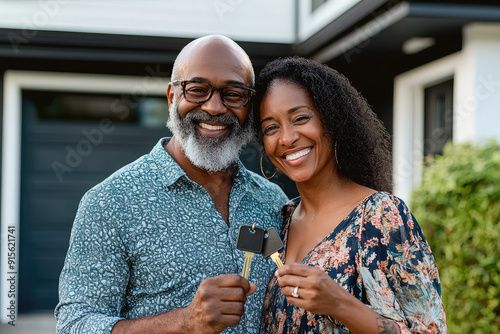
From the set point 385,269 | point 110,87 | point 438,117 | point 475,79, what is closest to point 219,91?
point 385,269

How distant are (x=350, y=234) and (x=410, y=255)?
228mm

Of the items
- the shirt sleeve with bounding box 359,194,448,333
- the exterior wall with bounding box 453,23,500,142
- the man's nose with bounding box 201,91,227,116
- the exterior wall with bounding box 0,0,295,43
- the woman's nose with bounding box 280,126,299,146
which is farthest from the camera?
the exterior wall with bounding box 0,0,295,43

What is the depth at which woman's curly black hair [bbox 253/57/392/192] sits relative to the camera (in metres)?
2.38

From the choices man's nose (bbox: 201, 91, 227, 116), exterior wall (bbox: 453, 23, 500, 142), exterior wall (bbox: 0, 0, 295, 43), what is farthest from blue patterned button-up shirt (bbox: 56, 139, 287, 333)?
exterior wall (bbox: 0, 0, 295, 43)

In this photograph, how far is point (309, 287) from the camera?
73.5 inches

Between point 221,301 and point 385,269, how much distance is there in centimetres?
57

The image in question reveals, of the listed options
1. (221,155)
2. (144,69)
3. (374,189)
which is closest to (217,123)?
(221,155)

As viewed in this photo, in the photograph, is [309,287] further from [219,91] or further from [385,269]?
[219,91]

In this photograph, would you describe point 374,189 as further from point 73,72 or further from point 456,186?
point 73,72

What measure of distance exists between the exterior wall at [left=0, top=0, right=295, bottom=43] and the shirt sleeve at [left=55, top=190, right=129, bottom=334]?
5014 millimetres

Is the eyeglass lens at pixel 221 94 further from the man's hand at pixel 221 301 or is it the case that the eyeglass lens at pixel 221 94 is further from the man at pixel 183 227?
the man's hand at pixel 221 301

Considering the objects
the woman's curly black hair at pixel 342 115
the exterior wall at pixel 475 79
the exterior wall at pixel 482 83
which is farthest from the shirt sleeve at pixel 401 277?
the exterior wall at pixel 482 83

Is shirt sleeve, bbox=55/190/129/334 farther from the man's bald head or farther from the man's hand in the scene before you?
the man's bald head

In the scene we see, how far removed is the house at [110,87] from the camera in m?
6.46
